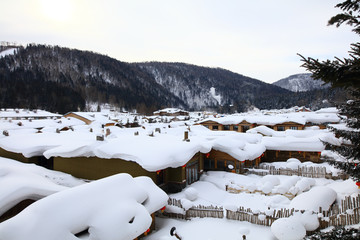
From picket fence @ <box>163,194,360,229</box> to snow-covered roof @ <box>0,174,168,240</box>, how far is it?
11.2 ft

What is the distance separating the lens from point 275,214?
39.2ft

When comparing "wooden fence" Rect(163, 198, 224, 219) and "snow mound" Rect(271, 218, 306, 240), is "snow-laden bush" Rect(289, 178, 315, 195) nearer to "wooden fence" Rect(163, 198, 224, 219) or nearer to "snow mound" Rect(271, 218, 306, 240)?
"wooden fence" Rect(163, 198, 224, 219)

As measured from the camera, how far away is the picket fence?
33.7 feet

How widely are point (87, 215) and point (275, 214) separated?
9283 millimetres

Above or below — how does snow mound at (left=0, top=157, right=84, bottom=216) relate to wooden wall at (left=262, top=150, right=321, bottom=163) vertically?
above

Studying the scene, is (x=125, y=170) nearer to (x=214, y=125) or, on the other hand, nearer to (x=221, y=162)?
(x=221, y=162)

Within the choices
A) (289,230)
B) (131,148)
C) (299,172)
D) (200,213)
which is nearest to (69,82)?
(131,148)

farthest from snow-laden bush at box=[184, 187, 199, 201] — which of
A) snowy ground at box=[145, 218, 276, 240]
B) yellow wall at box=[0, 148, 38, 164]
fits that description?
yellow wall at box=[0, 148, 38, 164]

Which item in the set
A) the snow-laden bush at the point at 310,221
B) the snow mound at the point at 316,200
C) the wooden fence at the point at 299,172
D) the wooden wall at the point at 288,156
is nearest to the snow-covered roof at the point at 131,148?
the wooden fence at the point at 299,172

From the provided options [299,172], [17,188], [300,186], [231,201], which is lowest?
[231,201]

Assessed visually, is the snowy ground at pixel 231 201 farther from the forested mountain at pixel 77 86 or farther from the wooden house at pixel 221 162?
the forested mountain at pixel 77 86

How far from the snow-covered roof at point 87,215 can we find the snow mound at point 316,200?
828cm

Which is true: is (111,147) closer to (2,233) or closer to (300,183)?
(2,233)

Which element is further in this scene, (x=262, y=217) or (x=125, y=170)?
(x=125, y=170)
